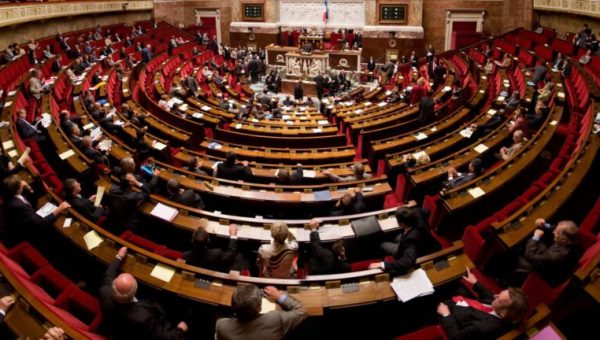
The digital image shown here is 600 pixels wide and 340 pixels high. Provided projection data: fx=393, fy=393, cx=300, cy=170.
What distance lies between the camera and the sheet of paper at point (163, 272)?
119 inches

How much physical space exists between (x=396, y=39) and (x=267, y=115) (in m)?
10.0

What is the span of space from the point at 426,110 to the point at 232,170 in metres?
4.06

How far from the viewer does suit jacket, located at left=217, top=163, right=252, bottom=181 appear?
16.9 feet

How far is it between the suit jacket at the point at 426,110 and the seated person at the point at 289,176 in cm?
323

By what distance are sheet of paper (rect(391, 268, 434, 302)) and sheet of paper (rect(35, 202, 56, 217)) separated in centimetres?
311

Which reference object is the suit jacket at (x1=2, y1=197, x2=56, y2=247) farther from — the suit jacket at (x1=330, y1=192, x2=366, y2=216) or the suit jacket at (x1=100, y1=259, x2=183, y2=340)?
the suit jacket at (x1=330, y1=192, x2=366, y2=216)

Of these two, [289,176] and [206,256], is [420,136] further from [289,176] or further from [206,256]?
[206,256]

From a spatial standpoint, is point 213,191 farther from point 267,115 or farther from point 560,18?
point 560,18

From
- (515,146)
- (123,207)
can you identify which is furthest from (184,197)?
(515,146)

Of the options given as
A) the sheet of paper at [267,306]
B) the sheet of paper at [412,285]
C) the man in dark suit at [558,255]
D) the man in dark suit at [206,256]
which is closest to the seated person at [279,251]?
the man in dark suit at [206,256]

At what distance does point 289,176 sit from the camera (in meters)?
5.12

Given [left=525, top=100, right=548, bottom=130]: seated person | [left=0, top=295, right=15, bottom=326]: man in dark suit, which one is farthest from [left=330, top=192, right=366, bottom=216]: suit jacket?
[left=525, top=100, right=548, bottom=130]: seated person

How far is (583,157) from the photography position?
13.2 feet

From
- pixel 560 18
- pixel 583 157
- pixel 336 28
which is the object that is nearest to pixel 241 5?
pixel 336 28
